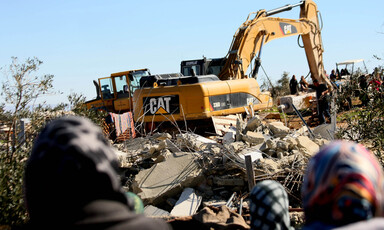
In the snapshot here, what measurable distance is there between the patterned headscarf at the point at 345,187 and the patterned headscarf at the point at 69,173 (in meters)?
0.81

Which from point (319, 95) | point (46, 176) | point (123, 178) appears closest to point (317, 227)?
point (46, 176)

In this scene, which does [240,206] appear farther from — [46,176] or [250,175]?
[46,176]

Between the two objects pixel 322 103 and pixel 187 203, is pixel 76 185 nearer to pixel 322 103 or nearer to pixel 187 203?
pixel 187 203

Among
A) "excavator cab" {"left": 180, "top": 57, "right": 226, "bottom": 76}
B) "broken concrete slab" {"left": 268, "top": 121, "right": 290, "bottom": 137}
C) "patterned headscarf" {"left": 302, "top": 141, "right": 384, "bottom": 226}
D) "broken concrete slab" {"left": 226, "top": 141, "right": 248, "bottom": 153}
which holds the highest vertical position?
"excavator cab" {"left": 180, "top": 57, "right": 226, "bottom": 76}

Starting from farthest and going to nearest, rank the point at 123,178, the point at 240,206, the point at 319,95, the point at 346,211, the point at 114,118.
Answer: the point at 319,95, the point at 114,118, the point at 123,178, the point at 240,206, the point at 346,211

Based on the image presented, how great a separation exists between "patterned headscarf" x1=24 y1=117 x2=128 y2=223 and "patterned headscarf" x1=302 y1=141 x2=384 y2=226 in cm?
81

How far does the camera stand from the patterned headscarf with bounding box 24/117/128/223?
1.74 meters

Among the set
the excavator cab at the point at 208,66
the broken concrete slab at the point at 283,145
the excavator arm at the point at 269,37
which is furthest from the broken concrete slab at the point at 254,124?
the excavator cab at the point at 208,66

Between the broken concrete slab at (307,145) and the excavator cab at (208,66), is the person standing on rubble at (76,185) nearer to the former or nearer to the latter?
the broken concrete slab at (307,145)

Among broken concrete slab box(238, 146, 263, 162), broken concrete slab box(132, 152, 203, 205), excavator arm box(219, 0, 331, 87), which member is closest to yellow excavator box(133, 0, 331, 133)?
A: excavator arm box(219, 0, 331, 87)

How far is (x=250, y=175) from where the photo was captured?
20.8 ft

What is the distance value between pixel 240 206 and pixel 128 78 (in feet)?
38.4

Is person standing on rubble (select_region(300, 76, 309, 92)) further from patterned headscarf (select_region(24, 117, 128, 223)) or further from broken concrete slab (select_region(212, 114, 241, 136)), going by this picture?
patterned headscarf (select_region(24, 117, 128, 223))

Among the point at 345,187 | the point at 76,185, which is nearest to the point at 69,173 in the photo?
the point at 76,185
